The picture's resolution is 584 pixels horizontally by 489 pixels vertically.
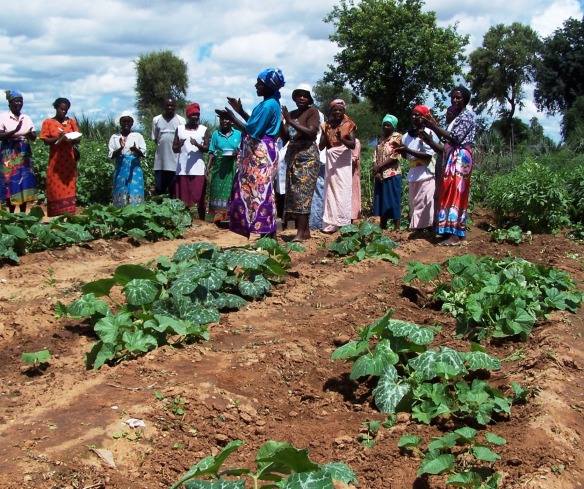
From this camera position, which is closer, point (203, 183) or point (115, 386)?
point (115, 386)

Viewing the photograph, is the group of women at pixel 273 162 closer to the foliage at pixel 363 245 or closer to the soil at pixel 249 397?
the foliage at pixel 363 245

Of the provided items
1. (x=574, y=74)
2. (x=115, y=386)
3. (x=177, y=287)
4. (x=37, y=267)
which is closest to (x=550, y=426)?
(x=115, y=386)

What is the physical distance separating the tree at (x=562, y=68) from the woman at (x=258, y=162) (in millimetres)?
28248

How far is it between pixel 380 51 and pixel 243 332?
23.6 metres

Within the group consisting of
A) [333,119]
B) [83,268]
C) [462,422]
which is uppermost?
[333,119]

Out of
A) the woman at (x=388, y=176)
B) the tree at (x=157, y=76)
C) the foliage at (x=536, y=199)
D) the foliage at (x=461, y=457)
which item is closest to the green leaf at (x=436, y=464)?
the foliage at (x=461, y=457)

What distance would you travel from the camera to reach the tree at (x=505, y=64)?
33.9 meters

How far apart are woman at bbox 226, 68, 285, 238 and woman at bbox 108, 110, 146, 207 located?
2436 millimetres

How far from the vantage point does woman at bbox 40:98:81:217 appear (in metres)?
8.80

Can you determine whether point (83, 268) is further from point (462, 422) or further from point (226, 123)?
point (462, 422)

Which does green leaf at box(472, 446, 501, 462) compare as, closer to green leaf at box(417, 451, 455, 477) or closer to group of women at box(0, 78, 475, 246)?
green leaf at box(417, 451, 455, 477)

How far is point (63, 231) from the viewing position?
7.27 m

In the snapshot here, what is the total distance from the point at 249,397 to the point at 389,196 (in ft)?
17.9

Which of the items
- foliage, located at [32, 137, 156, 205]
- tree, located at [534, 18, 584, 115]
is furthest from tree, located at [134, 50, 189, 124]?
foliage, located at [32, 137, 156, 205]
